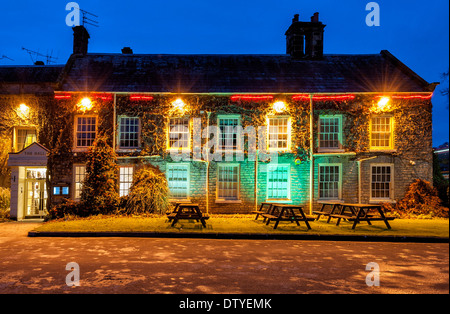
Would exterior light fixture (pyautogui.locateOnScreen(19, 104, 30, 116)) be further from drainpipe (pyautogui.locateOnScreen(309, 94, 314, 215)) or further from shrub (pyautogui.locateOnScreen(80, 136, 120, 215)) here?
drainpipe (pyautogui.locateOnScreen(309, 94, 314, 215))

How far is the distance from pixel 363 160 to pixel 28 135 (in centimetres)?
1720

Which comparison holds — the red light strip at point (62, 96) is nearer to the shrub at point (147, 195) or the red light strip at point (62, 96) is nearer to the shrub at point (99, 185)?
the shrub at point (99, 185)

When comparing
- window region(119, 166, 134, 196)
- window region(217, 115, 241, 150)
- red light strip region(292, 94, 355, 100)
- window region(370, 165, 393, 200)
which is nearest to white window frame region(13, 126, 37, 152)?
window region(119, 166, 134, 196)

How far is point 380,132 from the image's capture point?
16875 millimetres

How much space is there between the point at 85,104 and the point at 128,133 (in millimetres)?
2539

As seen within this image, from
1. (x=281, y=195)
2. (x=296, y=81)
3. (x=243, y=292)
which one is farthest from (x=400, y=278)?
(x=296, y=81)

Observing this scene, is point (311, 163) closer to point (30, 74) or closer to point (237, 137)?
point (237, 137)

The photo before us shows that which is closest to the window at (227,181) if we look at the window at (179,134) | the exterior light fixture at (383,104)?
the window at (179,134)

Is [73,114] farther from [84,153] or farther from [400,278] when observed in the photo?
[400,278]

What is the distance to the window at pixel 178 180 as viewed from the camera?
16.6 m

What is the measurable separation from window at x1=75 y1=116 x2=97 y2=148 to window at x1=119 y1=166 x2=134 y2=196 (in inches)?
85.4

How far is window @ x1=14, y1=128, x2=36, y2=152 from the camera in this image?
1690 cm

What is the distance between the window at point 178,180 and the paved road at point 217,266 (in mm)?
6560

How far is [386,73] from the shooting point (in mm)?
18422
